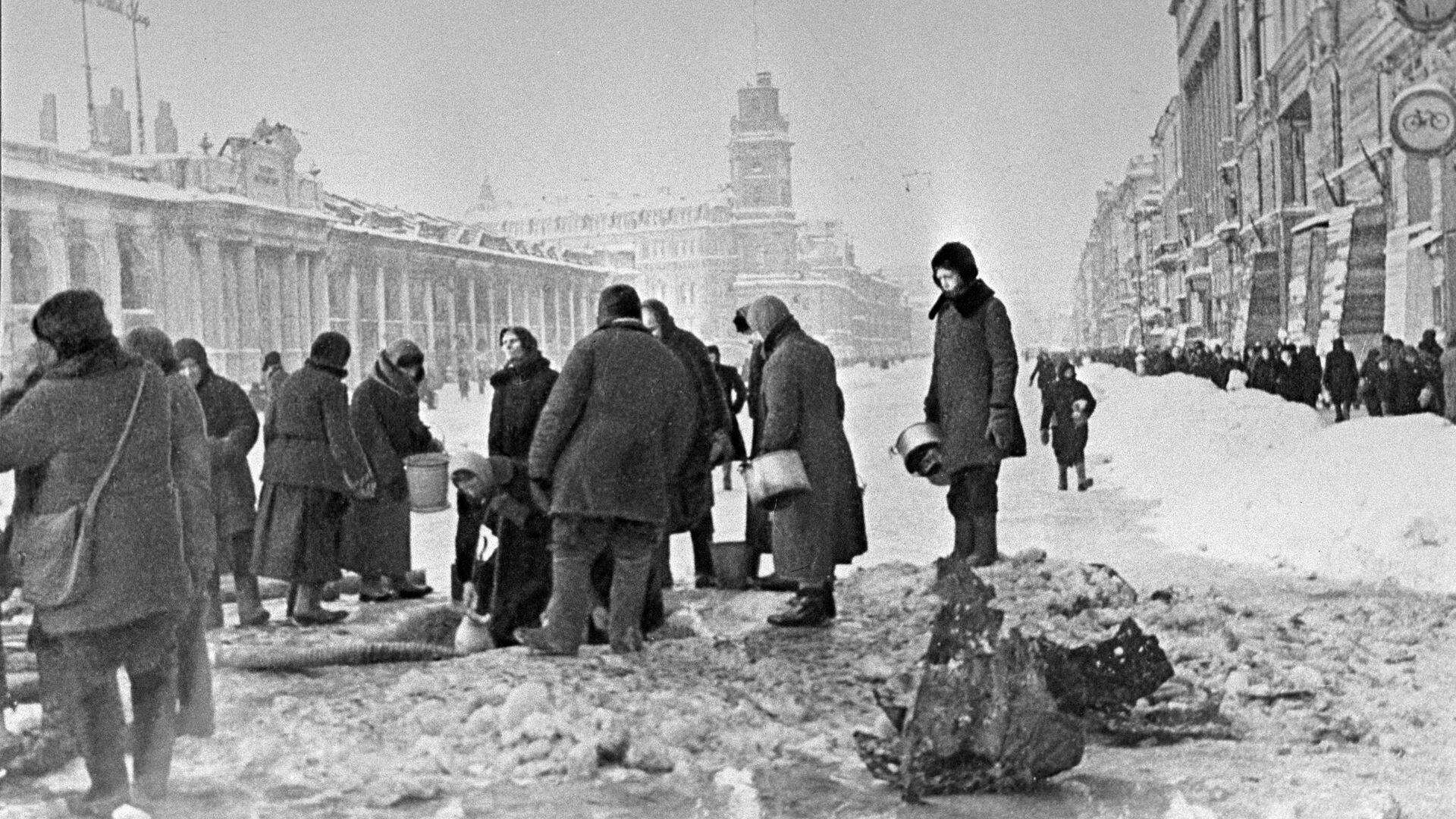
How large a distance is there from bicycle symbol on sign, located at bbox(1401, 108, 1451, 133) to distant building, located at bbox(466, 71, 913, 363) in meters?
2.45

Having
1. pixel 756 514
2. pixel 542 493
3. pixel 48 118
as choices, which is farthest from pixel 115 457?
pixel 756 514

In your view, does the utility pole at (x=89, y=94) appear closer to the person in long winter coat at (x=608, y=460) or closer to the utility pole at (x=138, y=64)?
the utility pole at (x=138, y=64)

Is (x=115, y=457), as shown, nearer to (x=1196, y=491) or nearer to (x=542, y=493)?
(x=542, y=493)

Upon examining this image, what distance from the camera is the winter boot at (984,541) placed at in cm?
664

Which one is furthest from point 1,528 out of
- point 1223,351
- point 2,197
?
point 1223,351

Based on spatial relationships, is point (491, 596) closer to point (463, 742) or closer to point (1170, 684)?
point (463, 742)

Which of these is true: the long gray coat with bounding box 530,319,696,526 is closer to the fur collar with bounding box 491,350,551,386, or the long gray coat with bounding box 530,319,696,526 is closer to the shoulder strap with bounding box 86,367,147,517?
the fur collar with bounding box 491,350,551,386

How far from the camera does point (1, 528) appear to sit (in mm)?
4984

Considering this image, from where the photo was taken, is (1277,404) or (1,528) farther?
(1277,404)

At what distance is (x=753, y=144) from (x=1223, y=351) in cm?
1055

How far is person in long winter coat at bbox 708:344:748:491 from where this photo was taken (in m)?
6.93

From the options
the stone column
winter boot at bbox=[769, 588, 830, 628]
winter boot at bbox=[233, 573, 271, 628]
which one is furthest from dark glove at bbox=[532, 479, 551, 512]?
the stone column

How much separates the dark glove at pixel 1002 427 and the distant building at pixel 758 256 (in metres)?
0.76

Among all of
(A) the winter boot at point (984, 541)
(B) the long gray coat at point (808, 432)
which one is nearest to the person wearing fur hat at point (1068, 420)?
(A) the winter boot at point (984, 541)
